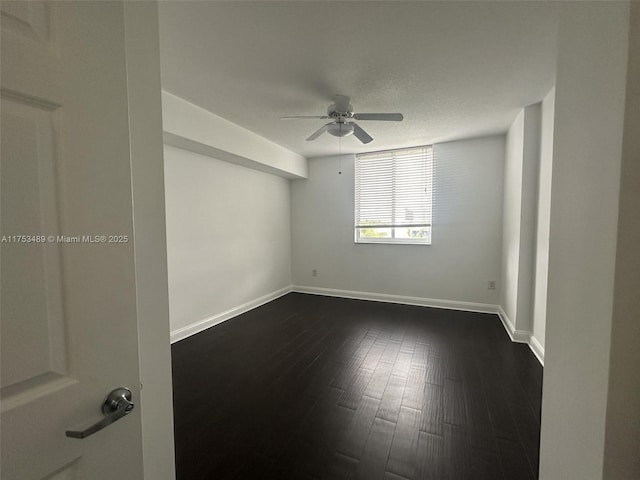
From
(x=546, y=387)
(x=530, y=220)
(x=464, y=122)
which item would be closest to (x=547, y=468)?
(x=546, y=387)

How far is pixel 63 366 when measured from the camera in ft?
1.78

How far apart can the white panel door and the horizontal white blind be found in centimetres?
414

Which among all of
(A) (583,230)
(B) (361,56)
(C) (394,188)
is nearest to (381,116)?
(B) (361,56)

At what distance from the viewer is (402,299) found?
4359 millimetres

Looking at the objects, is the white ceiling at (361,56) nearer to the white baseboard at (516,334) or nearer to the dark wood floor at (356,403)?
the white baseboard at (516,334)

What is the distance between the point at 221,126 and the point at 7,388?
10.0ft

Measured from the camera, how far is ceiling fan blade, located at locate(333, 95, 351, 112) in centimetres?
231

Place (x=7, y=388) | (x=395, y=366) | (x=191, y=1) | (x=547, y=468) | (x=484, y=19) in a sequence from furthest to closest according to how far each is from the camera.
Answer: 1. (x=395, y=366)
2. (x=484, y=19)
3. (x=191, y=1)
4. (x=547, y=468)
5. (x=7, y=388)

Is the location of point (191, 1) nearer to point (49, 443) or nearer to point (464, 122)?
point (49, 443)

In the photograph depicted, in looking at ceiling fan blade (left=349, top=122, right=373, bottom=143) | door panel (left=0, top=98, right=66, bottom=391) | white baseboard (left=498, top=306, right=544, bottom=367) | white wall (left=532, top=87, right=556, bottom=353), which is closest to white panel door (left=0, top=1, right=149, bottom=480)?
door panel (left=0, top=98, right=66, bottom=391)

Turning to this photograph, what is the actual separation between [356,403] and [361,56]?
8.34ft

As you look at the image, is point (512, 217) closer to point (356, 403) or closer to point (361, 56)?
point (361, 56)

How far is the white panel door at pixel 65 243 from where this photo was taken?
47 cm

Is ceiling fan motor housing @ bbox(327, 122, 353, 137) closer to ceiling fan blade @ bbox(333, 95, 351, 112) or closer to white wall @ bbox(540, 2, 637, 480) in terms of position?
ceiling fan blade @ bbox(333, 95, 351, 112)
